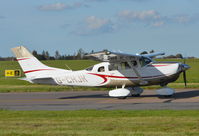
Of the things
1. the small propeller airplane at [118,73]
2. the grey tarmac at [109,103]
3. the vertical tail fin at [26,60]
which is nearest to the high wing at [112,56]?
the small propeller airplane at [118,73]

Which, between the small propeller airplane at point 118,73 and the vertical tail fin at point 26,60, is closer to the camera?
the small propeller airplane at point 118,73

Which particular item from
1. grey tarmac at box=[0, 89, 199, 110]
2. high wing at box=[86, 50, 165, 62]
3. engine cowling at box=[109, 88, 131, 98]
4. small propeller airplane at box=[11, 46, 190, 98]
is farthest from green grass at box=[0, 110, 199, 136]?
engine cowling at box=[109, 88, 131, 98]

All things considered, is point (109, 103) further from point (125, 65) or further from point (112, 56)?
point (125, 65)

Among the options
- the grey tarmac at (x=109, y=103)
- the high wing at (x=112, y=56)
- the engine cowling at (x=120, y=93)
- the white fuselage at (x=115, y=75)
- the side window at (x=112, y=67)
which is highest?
the high wing at (x=112, y=56)

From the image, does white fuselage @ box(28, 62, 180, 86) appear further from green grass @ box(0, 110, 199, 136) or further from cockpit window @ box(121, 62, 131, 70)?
green grass @ box(0, 110, 199, 136)

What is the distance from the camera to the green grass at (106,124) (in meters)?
10.1

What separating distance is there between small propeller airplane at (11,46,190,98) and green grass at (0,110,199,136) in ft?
21.7

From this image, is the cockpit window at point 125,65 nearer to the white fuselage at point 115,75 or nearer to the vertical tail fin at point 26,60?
the white fuselage at point 115,75

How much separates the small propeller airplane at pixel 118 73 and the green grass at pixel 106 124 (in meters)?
6.62

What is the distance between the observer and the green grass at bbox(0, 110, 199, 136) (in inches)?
398

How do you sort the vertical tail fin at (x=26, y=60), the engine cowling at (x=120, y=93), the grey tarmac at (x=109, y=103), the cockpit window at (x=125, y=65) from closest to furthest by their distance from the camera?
the grey tarmac at (x=109, y=103)
the engine cowling at (x=120, y=93)
the cockpit window at (x=125, y=65)
the vertical tail fin at (x=26, y=60)

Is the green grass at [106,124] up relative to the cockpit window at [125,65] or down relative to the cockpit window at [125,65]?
down

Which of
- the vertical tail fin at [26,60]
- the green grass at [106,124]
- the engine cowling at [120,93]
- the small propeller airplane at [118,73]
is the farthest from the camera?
the vertical tail fin at [26,60]

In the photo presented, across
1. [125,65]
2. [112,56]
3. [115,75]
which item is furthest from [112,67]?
[112,56]
